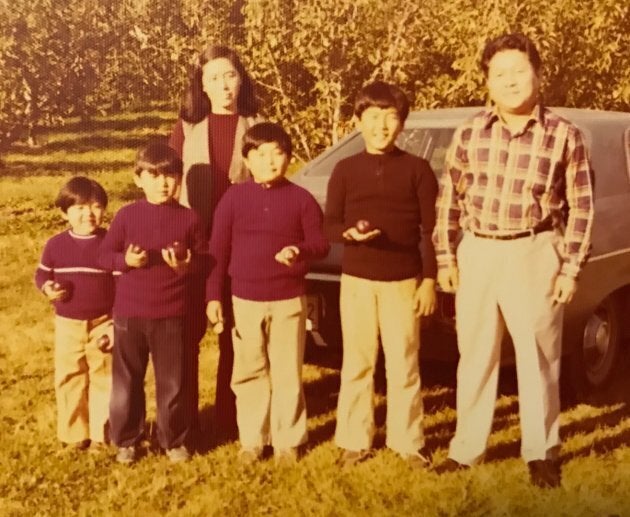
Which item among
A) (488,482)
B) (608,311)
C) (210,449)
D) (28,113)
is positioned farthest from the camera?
(28,113)

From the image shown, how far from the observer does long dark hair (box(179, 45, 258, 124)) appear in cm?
434

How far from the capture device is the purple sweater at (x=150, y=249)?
157 inches

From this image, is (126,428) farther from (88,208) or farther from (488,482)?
(488,482)

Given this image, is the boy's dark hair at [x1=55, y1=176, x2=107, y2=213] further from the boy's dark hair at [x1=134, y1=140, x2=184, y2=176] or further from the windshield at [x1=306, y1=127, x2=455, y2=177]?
the windshield at [x1=306, y1=127, x2=455, y2=177]

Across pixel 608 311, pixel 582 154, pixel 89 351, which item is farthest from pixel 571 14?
pixel 89 351

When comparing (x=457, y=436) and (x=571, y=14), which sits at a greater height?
(x=571, y=14)

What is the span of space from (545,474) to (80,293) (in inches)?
88.9

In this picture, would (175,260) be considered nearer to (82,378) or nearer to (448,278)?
(82,378)

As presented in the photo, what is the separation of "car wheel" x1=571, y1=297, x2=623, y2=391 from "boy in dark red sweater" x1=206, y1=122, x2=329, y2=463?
1795 millimetres

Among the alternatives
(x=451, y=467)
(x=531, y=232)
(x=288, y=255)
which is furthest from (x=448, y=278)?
(x=451, y=467)

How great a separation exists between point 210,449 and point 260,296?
92 cm

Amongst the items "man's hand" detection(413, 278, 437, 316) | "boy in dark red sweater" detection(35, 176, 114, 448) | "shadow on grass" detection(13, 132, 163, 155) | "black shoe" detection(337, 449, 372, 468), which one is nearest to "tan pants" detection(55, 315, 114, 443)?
"boy in dark red sweater" detection(35, 176, 114, 448)

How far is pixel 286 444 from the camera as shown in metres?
4.23

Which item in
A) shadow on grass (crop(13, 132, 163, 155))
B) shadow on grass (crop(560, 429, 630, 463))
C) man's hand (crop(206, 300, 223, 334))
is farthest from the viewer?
shadow on grass (crop(13, 132, 163, 155))
